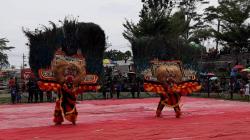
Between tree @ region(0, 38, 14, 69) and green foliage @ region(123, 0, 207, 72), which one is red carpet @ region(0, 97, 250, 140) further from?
tree @ region(0, 38, 14, 69)

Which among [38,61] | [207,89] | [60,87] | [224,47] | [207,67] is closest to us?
[60,87]

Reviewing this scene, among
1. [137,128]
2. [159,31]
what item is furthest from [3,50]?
[137,128]

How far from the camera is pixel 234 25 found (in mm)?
39656

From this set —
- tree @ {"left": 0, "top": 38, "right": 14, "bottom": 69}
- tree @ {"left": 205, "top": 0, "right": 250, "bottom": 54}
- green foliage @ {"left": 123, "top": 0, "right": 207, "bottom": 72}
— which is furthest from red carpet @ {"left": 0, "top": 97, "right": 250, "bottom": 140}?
tree @ {"left": 0, "top": 38, "right": 14, "bottom": 69}

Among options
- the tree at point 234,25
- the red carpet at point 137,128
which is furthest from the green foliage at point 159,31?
the red carpet at point 137,128

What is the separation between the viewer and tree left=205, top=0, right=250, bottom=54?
3903cm

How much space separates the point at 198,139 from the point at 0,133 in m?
4.94

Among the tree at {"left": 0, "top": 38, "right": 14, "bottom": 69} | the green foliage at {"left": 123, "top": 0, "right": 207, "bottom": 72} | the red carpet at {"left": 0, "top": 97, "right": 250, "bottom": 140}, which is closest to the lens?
the red carpet at {"left": 0, "top": 97, "right": 250, "bottom": 140}

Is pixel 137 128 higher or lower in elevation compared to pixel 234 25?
lower

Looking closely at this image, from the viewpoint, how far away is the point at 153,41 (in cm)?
3950

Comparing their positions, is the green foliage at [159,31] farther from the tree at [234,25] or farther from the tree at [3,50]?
the tree at [3,50]

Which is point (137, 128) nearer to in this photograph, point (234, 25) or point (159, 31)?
point (234, 25)

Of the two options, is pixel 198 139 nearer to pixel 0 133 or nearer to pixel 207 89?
pixel 0 133

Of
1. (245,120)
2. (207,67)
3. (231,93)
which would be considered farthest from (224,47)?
(245,120)
